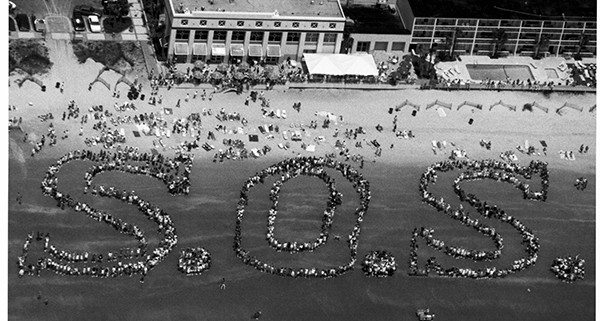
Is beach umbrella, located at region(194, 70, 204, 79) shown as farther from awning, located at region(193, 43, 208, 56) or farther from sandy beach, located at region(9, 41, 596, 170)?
awning, located at region(193, 43, 208, 56)

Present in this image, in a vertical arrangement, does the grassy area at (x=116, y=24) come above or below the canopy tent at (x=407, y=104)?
above

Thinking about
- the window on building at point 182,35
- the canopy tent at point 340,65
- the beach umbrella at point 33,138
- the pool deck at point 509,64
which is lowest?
the pool deck at point 509,64

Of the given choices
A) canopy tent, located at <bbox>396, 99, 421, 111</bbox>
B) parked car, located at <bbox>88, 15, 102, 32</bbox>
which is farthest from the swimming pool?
parked car, located at <bbox>88, 15, 102, 32</bbox>

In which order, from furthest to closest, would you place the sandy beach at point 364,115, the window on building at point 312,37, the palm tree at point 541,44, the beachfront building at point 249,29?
1. the palm tree at point 541,44
2. the window on building at point 312,37
3. the beachfront building at point 249,29
4. the sandy beach at point 364,115

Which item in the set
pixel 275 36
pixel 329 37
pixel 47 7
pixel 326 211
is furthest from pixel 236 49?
pixel 326 211

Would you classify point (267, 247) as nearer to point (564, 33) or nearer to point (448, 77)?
point (448, 77)

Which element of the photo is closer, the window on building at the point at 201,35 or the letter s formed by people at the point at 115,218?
the letter s formed by people at the point at 115,218

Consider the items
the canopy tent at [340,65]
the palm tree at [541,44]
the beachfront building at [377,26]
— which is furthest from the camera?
the palm tree at [541,44]

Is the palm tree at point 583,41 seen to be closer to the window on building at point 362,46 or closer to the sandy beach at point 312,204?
the sandy beach at point 312,204

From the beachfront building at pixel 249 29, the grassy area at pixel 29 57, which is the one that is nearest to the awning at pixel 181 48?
the beachfront building at pixel 249 29
